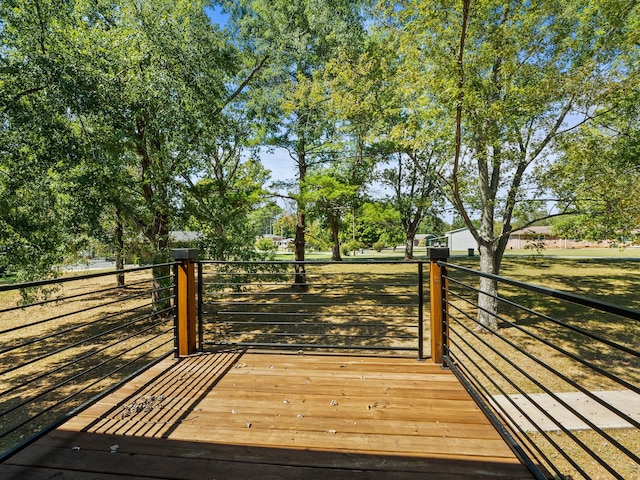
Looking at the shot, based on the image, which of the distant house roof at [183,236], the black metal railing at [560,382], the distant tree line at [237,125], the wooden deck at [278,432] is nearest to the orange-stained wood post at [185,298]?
the wooden deck at [278,432]

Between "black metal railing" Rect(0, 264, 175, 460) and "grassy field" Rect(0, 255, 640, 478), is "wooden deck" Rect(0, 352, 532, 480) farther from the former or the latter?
"grassy field" Rect(0, 255, 640, 478)

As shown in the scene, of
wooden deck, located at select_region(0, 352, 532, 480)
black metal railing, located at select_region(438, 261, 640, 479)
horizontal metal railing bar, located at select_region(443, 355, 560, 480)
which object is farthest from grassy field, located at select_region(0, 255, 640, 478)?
horizontal metal railing bar, located at select_region(443, 355, 560, 480)

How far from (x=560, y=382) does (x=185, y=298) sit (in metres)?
5.43

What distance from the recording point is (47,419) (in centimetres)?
417

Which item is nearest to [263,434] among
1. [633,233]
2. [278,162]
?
[633,233]

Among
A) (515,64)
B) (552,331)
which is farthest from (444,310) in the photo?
(515,64)

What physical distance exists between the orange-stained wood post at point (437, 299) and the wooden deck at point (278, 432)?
21 cm

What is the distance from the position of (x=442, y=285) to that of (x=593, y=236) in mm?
5750

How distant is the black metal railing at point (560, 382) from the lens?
55.5 inches

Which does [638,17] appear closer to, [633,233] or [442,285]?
[633,233]

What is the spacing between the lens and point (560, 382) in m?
4.98

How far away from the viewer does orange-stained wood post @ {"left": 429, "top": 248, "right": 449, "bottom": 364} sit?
2.90 metres

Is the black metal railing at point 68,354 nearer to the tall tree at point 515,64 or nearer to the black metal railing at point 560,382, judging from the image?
the black metal railing at point 560,382

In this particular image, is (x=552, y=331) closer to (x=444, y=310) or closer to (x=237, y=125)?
(x=444, y=310)
